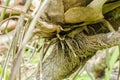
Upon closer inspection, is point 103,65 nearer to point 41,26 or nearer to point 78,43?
point 78,43

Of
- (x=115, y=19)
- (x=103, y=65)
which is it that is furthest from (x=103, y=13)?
(x=103, y=65)

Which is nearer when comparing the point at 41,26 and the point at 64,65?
the point at 41,26

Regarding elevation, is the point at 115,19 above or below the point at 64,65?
above

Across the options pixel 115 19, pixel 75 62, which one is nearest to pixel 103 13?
pixel 115 19

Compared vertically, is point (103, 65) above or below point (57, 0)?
below

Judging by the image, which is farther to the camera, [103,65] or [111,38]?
[103,65]

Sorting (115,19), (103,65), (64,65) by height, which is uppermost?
(115,19)

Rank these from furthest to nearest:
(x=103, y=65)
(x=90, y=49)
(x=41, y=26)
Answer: (x=103, y=65)
(x=90, y=49)
(x=41, y=26)

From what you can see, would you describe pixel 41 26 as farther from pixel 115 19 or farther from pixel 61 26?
pixel 115 19

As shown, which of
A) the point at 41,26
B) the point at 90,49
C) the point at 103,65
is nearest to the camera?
the point at 41,26
